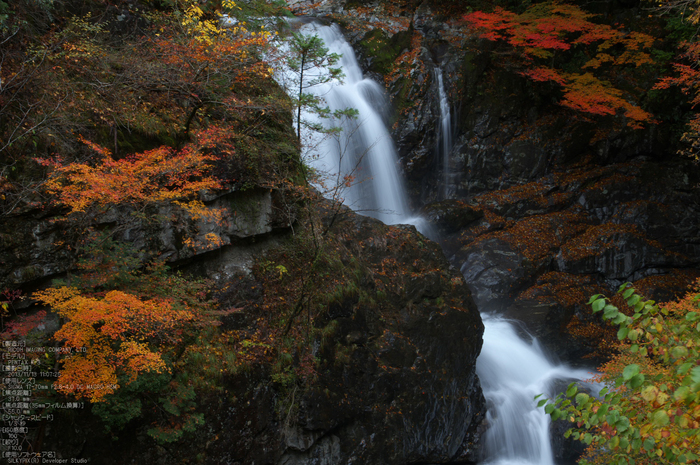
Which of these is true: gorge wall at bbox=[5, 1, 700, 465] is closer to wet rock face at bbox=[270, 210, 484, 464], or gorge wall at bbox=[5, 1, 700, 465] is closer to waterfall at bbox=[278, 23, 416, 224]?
wet rock face at bbox=[270, 210, 484, 464]

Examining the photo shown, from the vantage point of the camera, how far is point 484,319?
1053 cm

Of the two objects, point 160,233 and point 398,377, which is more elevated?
point 160,233

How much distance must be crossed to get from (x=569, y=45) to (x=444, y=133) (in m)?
4.68

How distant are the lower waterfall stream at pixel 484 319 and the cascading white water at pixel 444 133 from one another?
0.04m

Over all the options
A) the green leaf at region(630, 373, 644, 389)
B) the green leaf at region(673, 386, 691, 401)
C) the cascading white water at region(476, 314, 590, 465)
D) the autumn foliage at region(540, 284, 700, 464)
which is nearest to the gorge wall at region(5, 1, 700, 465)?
the cascading white water at region(476, 314, 590, 465)

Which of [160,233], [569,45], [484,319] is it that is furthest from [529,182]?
[160,233]

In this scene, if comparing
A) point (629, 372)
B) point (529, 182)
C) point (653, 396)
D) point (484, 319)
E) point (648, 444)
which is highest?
point (529, 182)

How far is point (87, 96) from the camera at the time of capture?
5254 mm

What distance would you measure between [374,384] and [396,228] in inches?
153

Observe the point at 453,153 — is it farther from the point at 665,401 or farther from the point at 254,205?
the point at 665,401

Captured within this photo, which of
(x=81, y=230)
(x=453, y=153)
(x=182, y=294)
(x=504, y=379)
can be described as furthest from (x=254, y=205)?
(x=453, y=153)

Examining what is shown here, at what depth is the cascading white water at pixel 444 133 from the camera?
13203 mm

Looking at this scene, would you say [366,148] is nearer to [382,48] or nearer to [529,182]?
[382,48]

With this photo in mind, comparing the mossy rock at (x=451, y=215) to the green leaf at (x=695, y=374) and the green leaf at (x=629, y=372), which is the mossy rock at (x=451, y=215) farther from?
the green leaf at (x=695, y=374)
